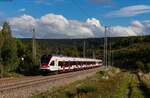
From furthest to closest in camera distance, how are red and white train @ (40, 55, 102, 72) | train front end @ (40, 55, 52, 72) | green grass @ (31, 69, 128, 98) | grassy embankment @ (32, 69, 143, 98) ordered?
red and white train @ (40, 55, 102, 72), train front end @ (40, 55, 52, 72), grassy embankment @ (32, 69, 143, 98), green grass @ (31, 69, 128, 98)

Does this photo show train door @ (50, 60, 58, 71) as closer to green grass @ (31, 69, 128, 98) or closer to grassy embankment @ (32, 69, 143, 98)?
grassy embankment @ (32, 69, 143, 98)

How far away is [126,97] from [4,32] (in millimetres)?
27027

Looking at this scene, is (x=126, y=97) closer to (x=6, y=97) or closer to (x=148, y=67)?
(x=6, y=97)


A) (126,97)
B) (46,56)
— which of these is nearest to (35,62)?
(46,56)

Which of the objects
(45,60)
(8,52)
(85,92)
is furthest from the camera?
(45,60)

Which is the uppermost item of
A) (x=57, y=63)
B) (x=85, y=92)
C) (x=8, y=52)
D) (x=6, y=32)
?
(x=6, y=32)

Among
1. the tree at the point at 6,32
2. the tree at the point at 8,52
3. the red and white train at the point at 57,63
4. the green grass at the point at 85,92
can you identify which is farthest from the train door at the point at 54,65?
the green grass at the point at 85,92

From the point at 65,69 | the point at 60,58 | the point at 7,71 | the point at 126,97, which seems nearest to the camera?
the point at 126,97

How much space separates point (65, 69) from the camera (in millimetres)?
63500

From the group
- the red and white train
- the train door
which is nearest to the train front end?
the red and white train

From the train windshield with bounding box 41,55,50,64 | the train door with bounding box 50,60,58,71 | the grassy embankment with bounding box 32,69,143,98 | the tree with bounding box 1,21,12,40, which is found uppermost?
the tree with bounding box 1,21,12,40

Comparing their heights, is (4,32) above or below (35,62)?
above

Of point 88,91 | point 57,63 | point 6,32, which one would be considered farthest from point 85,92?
point 57,63

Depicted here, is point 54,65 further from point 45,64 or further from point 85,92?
point 85,92
